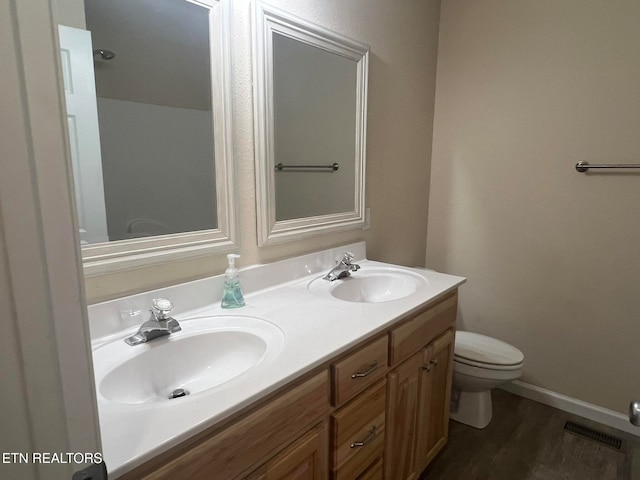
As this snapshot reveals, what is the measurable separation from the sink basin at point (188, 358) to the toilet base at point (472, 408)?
1385 millimetres

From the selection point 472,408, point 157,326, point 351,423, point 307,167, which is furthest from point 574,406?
point 157,326

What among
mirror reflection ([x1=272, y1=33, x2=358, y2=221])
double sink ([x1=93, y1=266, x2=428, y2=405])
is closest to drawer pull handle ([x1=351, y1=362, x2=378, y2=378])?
double sink ([x1=93, y1=266, x2=428, y2=405])

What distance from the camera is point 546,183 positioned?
201 cm

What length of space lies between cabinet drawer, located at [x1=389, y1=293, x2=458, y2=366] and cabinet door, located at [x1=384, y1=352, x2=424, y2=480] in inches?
1.8

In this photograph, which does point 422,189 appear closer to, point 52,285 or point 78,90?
point 78,90

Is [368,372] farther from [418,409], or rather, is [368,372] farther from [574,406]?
[574,406]

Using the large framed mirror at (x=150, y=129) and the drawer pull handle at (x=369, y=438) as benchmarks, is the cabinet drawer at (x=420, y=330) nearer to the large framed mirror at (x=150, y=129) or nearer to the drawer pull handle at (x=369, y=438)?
the drawer pull handle at (x=369, y=438)

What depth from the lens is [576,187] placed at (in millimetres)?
1923

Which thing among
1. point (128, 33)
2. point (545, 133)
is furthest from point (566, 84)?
point (128, 33)

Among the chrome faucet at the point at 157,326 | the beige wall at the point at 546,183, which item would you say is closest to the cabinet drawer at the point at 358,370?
the chrome faucet at the point at 157,326

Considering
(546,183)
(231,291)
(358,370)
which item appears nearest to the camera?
(358,370)

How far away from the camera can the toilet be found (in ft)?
5.83

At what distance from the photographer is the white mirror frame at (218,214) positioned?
3.37 ft

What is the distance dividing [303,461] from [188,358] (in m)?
0.39
